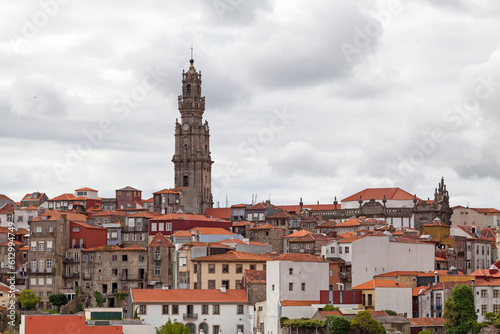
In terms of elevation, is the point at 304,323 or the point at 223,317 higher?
the point at 223,317

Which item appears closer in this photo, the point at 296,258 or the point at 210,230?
the point at 296,258

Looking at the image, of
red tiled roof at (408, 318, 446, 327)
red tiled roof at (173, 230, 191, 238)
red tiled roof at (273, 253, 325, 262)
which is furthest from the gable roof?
red tiled roof at (408, 318, 446, 327)

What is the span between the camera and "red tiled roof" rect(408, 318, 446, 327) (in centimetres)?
8869

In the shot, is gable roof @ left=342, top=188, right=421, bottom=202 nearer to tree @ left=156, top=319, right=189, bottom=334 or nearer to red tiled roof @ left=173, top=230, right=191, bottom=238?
red tiled roof @ left=173, top=230, right=191, bottom=238

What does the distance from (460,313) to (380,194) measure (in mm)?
64326

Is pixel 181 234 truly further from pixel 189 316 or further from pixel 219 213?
pixel 219 213

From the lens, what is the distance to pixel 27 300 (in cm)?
10812

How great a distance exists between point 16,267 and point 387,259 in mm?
41595

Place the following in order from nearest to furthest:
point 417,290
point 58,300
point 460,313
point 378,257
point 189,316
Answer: point 460,313, point 189,316, point 417,290, point 378,257, point 58,300

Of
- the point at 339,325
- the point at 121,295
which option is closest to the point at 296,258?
the point at 339,325

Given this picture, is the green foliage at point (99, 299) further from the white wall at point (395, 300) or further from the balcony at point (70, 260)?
the white wall at point (395, 300)

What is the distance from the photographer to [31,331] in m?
80.4

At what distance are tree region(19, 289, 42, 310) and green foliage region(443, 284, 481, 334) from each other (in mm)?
42853

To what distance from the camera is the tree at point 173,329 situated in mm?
89000
